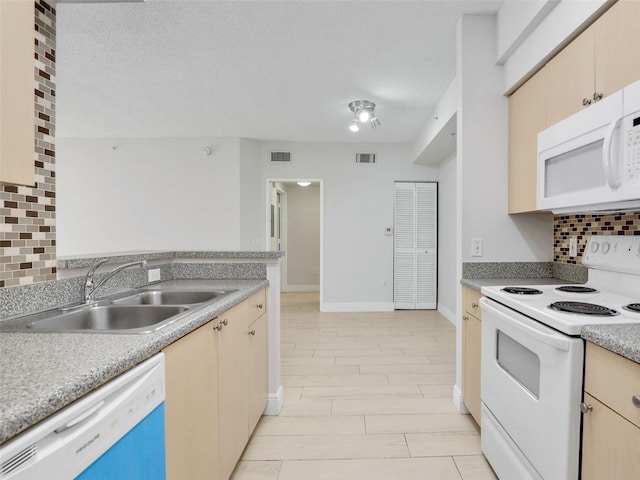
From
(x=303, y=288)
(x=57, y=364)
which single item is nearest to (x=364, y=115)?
(x=57, y=364)

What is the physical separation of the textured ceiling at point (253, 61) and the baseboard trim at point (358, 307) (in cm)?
262

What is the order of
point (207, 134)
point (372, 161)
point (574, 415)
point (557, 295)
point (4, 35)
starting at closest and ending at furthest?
point (4, 35)
point (574, 415)
point (557, 295)
point (207, 134)
point (372, 161)

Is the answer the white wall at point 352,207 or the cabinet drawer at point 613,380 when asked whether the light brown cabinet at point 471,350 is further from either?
the white wall at point 352,207

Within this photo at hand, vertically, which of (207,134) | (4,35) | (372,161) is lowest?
(4,35)

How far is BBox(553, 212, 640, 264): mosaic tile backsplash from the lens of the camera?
1.61 metres

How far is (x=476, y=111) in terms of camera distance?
2115 millimetres

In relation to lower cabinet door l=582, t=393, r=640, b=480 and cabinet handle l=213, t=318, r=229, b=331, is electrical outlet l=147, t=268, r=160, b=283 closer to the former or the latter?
cabinet handle l=213, t=318, r=229, b=331

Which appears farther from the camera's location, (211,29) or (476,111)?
(211,29)

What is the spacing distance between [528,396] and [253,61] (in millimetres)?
2928

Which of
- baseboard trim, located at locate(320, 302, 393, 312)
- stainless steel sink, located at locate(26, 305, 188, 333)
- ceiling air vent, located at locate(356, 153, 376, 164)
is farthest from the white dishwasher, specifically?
ceiling air vent, located at locate(356, 153, 376, 164)

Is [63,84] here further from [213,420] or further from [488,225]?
[488,225]

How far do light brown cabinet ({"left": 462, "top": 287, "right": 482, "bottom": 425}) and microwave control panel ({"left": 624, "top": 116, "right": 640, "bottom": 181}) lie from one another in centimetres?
90

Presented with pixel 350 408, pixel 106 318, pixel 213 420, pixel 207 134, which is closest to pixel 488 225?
pixel 350 408

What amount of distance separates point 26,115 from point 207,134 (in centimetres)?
408
